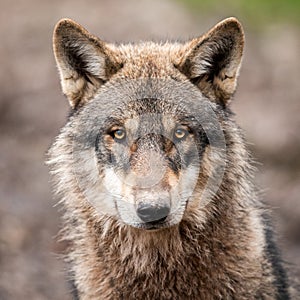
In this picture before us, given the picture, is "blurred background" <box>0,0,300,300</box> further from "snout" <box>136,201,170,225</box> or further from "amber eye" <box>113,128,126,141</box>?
"snout" <box>136,201,170,225</box>

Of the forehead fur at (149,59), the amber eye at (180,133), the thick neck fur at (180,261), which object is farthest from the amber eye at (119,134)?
the thick neck fur at (180,261)

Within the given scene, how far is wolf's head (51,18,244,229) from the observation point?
6527mm

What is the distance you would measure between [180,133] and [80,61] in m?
1.07

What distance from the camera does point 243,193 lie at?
7.12 meters

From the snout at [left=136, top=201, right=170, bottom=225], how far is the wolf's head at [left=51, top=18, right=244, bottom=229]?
5 centimetres

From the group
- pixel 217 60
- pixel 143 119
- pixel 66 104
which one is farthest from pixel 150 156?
pixel 66 104

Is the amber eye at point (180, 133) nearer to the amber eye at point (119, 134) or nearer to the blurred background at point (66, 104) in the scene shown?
the amber eye at point (119, 134)

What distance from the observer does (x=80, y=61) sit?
7.07 meters

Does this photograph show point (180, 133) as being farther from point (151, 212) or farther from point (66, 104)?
point (66, 104)

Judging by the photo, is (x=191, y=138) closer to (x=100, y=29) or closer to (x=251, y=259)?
(x=251, y=259)

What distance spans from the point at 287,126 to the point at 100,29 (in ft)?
19.6

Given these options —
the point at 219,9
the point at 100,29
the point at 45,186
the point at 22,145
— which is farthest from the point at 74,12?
the point at 45,186

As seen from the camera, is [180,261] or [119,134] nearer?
[119,134]

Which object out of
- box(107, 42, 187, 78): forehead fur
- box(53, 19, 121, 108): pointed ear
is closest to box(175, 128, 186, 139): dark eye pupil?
box(107, 42, 187, 78): forehead fur
